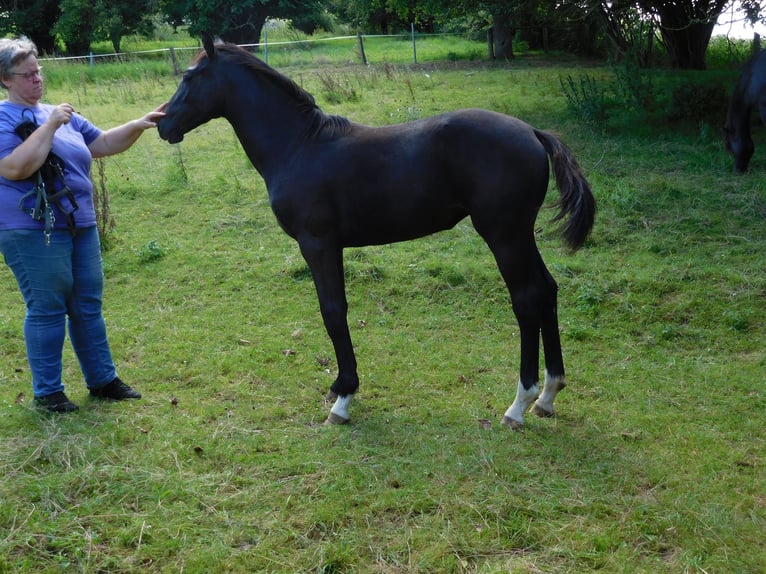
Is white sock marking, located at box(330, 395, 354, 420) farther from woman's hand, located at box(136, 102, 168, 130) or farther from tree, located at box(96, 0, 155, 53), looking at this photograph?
tree, located at box(96, 0, 155, 53)

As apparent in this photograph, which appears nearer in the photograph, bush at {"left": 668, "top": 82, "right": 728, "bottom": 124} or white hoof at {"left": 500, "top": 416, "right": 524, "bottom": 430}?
white hoof at {"left": 500, "top": 416, "right": 524, "bottom": 430}

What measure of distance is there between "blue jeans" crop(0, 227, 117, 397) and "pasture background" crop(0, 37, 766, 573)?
0.91 feet

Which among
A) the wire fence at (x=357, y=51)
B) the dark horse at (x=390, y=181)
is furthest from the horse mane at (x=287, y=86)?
the wire fence at (x=357, y=51)

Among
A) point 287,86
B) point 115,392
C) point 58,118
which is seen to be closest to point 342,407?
point 115,392

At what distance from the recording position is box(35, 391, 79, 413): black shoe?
4523 mm

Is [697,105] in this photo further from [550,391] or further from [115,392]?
[115,392]

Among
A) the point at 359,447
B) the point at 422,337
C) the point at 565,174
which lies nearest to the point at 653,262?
the point at 422,337

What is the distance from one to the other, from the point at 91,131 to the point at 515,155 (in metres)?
2.79

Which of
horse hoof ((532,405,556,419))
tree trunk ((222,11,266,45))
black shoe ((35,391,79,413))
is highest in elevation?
tree trunk ((222,11,266,45))

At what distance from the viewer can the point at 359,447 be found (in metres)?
4.15

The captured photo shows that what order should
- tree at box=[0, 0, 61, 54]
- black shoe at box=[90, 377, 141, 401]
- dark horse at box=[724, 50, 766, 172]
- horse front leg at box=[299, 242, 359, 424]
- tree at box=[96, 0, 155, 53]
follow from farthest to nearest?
1. tree at box=[0, 0, 61, 54]
2. tree at box=[96, 0, 155, 53]
3. dark horse at box=[724, 50, 766, 172]
4. black shoe at box=[90, 377, 141, 401]
5. horse front leg at box=[299, 242, 359, 424]

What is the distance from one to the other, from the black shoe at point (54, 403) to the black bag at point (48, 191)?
1065 millimetres

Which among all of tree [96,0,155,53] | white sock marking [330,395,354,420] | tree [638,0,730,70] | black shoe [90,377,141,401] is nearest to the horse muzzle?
black shoe [90,377,141,401]

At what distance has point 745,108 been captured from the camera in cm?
939
